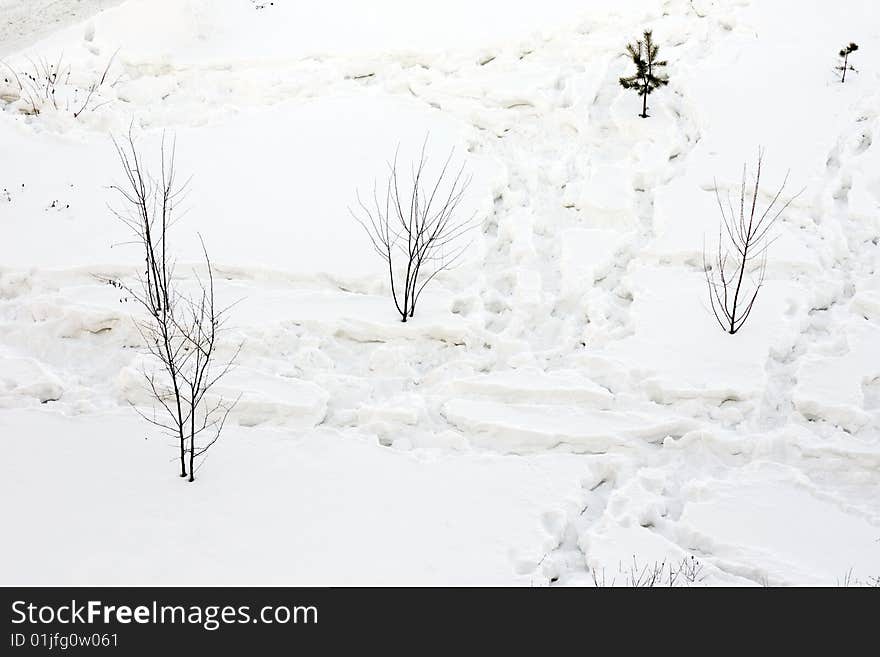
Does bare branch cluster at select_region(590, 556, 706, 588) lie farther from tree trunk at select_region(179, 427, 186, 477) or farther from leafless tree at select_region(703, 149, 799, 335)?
tree trunk at select_region(179, 427, 186, 477)

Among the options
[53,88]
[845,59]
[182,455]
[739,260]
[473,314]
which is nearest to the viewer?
[182,455]

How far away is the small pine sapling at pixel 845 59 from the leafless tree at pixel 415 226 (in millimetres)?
3607

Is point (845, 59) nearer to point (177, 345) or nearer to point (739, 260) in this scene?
point (739, 260)

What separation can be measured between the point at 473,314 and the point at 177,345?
2.00 meters

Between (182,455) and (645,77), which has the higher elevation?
(645,77)

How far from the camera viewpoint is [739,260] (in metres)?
6.10

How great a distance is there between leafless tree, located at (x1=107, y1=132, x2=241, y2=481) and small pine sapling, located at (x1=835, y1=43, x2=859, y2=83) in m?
5.82

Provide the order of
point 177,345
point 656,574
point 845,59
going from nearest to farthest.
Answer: point 656,574 → point 177,345 → point 845,59

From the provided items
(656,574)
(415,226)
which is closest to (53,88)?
(415,226)

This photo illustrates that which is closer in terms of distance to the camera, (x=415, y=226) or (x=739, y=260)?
(x=739, y=260)

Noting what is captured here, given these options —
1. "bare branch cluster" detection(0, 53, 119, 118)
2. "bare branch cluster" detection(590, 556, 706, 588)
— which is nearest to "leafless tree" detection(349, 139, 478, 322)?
"bare branch cluster" detection(590, 556, 706, 588)

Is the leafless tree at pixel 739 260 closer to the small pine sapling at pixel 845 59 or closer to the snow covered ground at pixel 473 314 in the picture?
the snow covered ground at pixel 473 314

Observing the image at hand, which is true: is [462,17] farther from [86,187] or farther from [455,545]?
[455,545]
